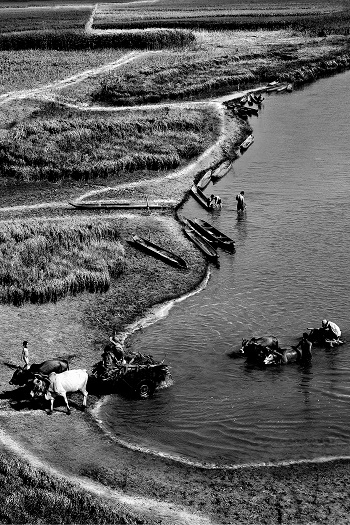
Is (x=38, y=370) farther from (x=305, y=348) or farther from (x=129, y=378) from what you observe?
(x=305, y=348)

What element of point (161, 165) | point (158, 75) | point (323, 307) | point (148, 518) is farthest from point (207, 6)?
point (148, 518)

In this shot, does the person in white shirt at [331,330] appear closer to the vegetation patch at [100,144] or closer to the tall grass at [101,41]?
the vegetation patch at [100,144]

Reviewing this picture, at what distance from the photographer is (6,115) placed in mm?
67812

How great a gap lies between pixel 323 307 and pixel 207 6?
150646mm

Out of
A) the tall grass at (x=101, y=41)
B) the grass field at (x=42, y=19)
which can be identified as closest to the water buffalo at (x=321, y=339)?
the tall grass at (x=101, y=41)

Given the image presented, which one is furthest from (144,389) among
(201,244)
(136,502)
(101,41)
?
(101,41)

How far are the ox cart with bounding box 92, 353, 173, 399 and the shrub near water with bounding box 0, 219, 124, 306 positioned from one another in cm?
834

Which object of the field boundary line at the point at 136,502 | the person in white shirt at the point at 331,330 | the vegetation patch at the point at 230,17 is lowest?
the field boundary line at the point at 136,502

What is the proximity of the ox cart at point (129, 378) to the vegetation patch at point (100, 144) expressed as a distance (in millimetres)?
28435

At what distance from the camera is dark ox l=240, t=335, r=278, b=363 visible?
29.0 m

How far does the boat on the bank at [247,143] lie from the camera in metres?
60.8

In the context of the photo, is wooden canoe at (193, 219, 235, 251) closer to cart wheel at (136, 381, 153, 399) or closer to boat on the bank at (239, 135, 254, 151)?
cart wheel at (136, 381, 153, 399)

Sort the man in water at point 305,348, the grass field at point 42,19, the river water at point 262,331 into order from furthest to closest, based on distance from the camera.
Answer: the grass field at point 42,19 < the man in water at point 305,348 < the river water at point 262,331

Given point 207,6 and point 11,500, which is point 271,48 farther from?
point 11,500
